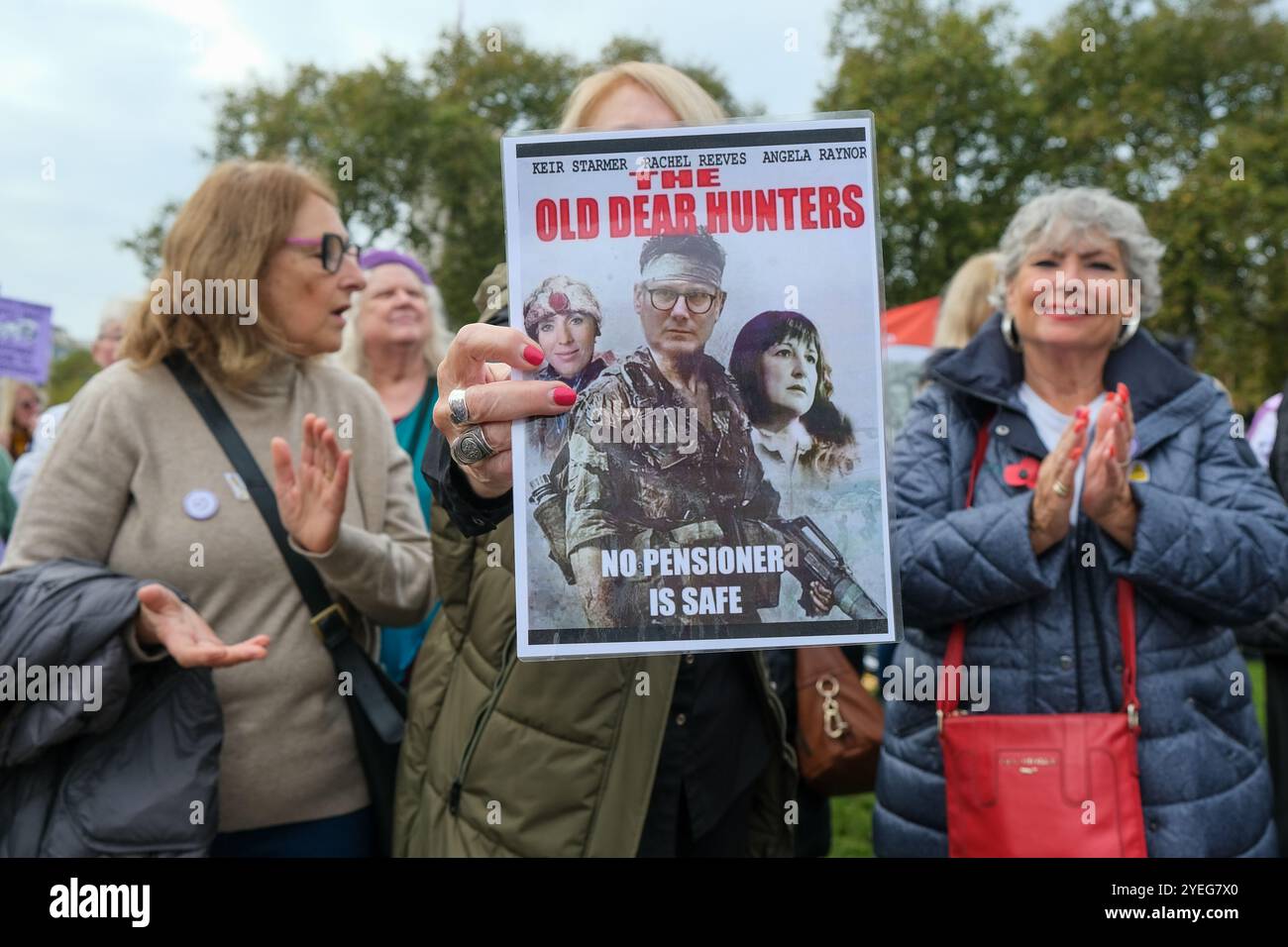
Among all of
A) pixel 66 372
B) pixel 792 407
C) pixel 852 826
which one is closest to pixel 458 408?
pixel 792 407

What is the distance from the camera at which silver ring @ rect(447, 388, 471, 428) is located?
1575 mm

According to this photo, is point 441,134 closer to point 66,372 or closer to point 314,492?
point 314,492

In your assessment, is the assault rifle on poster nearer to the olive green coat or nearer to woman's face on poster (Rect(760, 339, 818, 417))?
woman's face on poster (Rect(760, 339, 818, 417))

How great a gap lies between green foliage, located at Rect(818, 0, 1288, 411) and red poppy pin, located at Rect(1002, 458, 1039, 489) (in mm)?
12377

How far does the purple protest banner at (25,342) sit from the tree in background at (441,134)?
9.91 metres

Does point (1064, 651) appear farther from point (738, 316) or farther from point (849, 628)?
point (738, 316)

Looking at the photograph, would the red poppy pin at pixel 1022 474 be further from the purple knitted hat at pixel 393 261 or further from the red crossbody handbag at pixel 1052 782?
the purple knitted hat at pixel 393 261

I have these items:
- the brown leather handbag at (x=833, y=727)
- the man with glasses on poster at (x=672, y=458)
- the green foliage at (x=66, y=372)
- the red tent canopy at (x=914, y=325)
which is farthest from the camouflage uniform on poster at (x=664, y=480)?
the green foliage at (x=66, y=372)

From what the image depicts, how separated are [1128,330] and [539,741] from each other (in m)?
1.60

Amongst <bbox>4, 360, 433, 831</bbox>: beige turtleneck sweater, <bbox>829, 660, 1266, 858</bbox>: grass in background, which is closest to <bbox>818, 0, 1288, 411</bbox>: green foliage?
<bbox>829, 660, 1266, 858</bbox>: grass in background

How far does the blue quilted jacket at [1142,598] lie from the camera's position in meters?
2.19

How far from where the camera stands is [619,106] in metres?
2.14

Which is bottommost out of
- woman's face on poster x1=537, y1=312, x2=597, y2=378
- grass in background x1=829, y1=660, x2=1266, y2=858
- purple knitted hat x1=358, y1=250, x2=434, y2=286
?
grass in background x1=829, y1=660, x2=1266, y2=858
